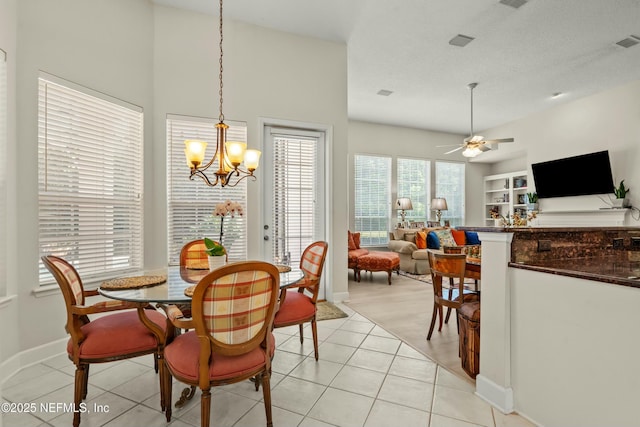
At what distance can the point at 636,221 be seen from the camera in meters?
4.92

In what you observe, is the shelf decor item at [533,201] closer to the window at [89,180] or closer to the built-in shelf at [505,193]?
the built-in shelf at [505,193]

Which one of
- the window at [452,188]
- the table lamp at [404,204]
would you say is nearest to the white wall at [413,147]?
the window at [452,188]

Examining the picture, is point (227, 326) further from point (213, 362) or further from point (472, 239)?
point (472, 239)

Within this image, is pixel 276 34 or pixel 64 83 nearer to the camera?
pixel 64 83

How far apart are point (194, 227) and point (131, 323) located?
173cm

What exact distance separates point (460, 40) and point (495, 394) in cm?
390

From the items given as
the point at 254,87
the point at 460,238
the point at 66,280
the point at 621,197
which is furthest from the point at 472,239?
the point at 66,280

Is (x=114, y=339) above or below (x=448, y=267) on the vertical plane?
below

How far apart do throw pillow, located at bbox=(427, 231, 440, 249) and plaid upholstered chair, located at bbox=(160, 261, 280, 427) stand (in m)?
5.33

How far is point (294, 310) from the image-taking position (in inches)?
94.5

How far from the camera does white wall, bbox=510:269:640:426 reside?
4.44 feet

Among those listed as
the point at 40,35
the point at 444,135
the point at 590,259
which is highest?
the point at 444,135

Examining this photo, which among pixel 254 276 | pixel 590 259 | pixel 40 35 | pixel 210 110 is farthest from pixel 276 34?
pixel 590 259

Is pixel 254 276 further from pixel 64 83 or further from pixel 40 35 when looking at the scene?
pixel 40 35
